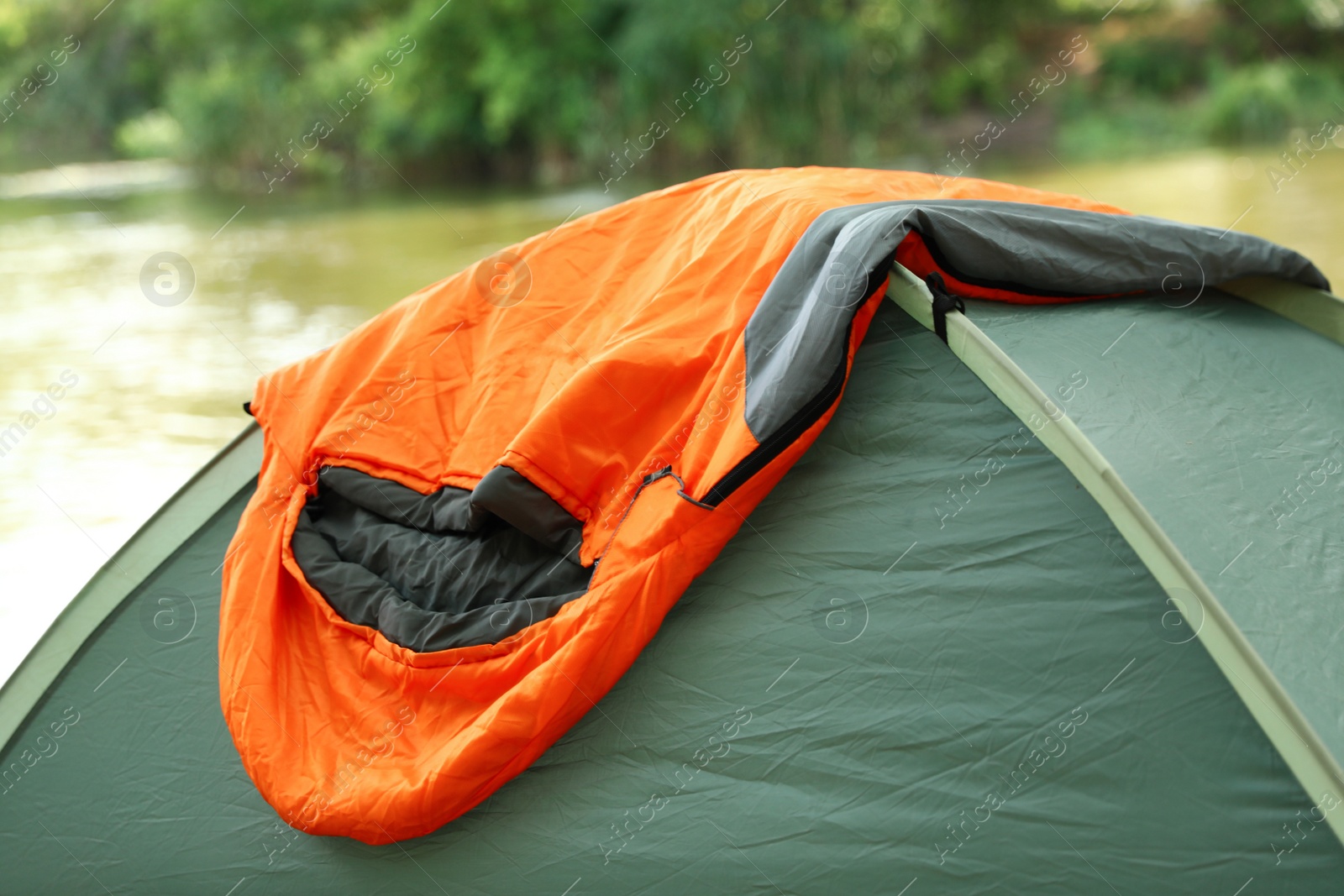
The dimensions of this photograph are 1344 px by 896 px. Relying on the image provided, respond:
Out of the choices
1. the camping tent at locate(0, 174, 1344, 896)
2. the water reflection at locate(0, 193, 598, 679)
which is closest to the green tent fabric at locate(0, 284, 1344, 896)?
the camping tent at locate(0, 174, 1344, 896)

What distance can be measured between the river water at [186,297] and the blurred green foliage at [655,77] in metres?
1.67

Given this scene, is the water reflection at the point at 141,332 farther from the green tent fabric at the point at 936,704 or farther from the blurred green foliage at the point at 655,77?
the blurred green foliage at the point at 655,77

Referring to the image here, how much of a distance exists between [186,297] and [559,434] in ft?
17.1

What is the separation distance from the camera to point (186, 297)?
5.75m

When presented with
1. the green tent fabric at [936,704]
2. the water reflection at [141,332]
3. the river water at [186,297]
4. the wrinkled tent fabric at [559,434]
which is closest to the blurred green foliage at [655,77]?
the river water at [186,297]

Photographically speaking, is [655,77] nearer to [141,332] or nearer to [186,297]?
[186,297]

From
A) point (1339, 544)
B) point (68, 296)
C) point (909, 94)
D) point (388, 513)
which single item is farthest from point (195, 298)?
point (909, 94)

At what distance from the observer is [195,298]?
5.68 m

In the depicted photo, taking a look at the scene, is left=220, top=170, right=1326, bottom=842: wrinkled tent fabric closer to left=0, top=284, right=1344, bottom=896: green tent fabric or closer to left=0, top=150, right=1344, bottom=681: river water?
left=0, top=284, right=1344, bottom=896: green tent fabric

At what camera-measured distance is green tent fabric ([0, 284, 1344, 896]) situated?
39.3 inches

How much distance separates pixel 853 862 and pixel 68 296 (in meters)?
6.09

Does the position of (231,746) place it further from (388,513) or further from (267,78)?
(267,78)

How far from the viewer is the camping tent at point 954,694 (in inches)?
39.1

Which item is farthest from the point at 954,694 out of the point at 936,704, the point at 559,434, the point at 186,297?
the point at 186,297
